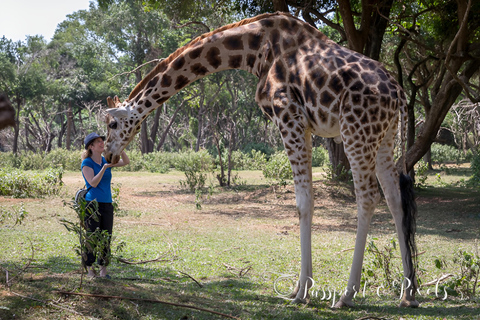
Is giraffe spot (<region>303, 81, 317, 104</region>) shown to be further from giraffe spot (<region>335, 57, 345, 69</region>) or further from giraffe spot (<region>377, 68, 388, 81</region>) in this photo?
giraffe spot (<region>377, 68, 388, 81</region>)

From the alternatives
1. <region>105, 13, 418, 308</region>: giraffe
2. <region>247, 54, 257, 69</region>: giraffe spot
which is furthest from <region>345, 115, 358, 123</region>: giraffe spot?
<region>247, 54, 257, 69</region>: giraffe spot

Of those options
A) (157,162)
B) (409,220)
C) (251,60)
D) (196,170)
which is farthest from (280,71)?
(157,162)

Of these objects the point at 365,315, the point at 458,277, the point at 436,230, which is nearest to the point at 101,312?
the point at 365,315

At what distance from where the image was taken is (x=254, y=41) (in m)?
5.22

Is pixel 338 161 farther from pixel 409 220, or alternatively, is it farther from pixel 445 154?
pixel 445 154

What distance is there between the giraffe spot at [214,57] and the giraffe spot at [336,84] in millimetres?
1384

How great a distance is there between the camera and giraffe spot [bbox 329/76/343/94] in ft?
15.2

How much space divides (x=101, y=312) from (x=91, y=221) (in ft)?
5.58

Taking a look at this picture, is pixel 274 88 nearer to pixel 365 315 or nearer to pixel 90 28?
pixel 365 315

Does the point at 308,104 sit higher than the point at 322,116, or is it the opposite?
the point at 308,104

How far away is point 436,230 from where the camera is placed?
9680 mm

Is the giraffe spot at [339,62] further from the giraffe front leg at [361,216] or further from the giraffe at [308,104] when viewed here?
the giraffe front leg at [361,216]

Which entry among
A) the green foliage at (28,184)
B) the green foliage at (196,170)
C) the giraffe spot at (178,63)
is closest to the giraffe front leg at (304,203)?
the giraffe spot at (178,63)

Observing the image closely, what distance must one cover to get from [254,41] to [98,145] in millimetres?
2299
